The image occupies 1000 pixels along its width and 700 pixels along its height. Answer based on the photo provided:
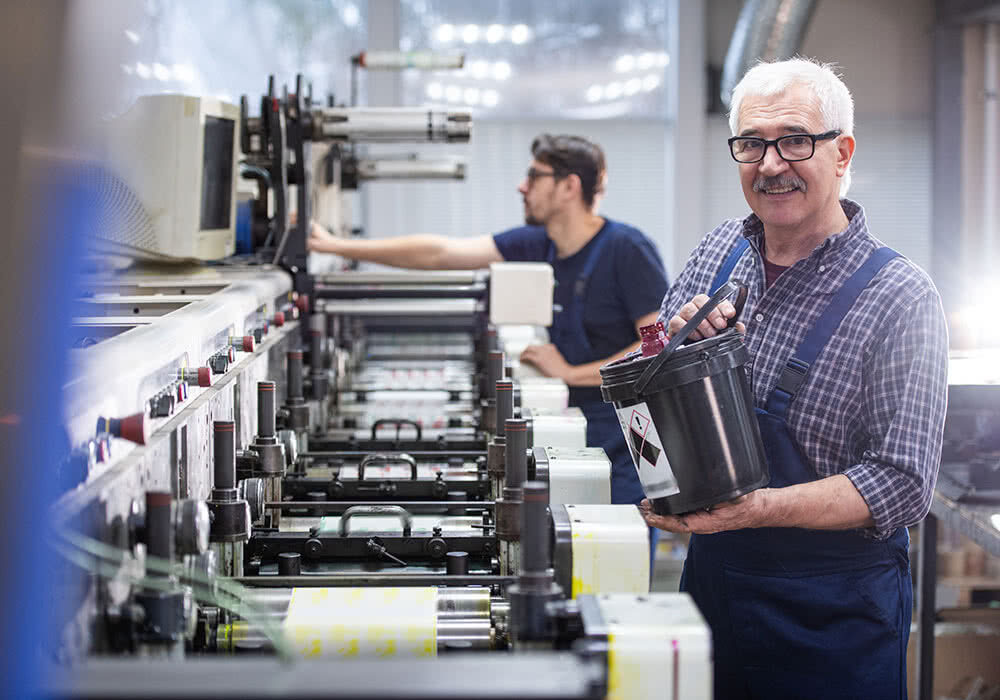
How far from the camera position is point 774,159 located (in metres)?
1.59

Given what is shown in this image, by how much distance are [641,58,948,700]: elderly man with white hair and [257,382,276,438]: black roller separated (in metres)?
0.61

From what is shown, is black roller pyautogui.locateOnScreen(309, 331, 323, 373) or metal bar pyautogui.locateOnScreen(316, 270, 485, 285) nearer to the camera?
black roller pyautogui.locateOnScreen(309, 331, 323, 373)

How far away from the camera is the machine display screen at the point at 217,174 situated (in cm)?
268

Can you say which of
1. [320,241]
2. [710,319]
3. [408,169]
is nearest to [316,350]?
[320,241]

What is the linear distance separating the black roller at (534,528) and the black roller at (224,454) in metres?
0.44

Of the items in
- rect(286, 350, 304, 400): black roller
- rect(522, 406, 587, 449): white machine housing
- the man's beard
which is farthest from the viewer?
the man's beard

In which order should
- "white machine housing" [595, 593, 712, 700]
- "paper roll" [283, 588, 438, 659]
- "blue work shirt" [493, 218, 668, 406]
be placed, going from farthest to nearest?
"blue work shirt" [493, 218, 668, 406], "paper roll" [283, 588, 438, 659], "white machine housing" [595, 593, 712, 700]

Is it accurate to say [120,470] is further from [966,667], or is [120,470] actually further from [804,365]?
[966,667]

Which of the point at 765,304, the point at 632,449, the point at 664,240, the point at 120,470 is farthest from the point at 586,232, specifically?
the point at 664,240

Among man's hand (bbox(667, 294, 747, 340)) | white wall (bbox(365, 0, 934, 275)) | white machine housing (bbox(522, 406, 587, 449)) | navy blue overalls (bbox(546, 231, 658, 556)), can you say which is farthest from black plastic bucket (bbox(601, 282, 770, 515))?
white wall (bbox(365, 0, 934, 275))

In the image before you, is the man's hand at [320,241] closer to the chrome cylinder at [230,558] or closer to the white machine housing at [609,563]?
the chrome cylinder at [230,558]

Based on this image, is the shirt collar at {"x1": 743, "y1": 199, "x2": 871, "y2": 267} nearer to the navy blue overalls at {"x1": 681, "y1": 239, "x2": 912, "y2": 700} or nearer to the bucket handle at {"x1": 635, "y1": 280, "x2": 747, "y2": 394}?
the navy blue overalls at {"x1": 681, "y1": 239, "x2": 912, "y2": 700}

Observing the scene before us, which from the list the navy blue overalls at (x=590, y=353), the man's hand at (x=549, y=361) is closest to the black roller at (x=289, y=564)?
the navy blue overalls at (x=590, y=353)

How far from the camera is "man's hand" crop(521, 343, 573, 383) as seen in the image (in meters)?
2.89
